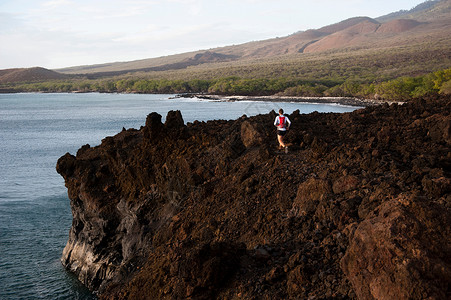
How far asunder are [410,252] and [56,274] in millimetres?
13650

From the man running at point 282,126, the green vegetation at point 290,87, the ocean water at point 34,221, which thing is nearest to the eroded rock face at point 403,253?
the man running at point 282,126

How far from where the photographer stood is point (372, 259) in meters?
6.26

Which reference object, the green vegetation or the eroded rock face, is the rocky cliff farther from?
the green vegetation

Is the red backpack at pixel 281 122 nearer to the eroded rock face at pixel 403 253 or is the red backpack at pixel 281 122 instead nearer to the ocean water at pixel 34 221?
the eroded rock face at pixel 403 253

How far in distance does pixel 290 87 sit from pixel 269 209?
92479mm

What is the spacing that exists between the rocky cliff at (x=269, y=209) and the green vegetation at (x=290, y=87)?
12.8 metres

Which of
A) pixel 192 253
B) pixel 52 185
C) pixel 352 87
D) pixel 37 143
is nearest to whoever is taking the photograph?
pixel 192 253

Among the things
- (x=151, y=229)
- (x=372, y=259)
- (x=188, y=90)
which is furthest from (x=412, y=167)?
(x=188, y=90)

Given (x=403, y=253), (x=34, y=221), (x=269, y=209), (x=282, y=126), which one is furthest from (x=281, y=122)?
(x=34, y=221)

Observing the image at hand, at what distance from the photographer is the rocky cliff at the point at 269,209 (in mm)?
6367

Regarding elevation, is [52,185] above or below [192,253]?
below

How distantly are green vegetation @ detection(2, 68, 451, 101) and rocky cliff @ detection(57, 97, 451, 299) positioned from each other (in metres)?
12.8

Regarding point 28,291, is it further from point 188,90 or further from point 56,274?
point 188,90

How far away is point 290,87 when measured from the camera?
101 metres
